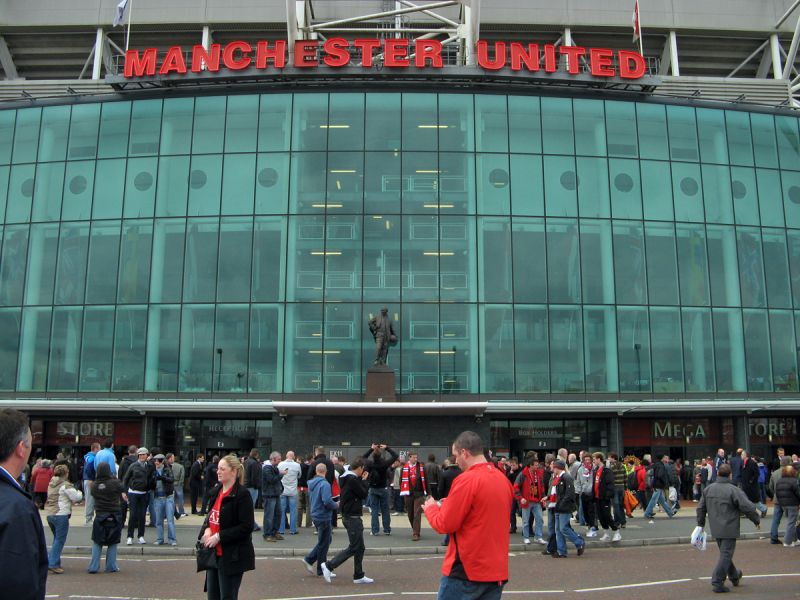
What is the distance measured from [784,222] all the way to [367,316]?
18.1 metres

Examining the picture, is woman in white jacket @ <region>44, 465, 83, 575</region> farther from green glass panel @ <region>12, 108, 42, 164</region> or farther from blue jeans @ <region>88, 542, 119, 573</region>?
green glass panel @ <region>12, 108, 42, 164</region>

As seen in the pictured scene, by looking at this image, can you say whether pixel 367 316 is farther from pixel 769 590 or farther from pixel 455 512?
pixel 455 512

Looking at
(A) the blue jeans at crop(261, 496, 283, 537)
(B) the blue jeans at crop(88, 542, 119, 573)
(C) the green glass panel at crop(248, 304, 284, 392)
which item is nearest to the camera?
(B) the blue jeans at crop(88, 542, 119, 573)

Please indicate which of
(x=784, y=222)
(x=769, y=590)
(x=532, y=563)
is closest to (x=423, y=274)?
(x=784, y=222)

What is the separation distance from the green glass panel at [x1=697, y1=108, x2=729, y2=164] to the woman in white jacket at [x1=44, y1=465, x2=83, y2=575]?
2925 centimetres

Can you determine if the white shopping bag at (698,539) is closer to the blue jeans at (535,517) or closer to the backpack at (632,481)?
the blue jeans at (535,517)

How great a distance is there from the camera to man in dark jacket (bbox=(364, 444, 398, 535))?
720 inches

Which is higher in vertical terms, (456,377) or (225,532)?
(456,377)

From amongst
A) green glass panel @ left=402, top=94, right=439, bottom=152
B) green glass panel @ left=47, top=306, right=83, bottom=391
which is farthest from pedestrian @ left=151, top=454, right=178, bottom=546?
green glass panel @ left=402, top=94, right=439, bottom=152

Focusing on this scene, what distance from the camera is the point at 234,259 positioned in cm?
3266

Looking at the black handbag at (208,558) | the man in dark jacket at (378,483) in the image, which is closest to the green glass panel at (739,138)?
the man in dark jacket at (378,483)

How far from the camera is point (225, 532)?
772 centimetres

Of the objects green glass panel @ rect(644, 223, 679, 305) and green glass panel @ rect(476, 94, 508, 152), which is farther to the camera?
green glass panel @ rect(476, 94, 508, 152)

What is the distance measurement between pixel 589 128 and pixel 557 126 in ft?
4.42
